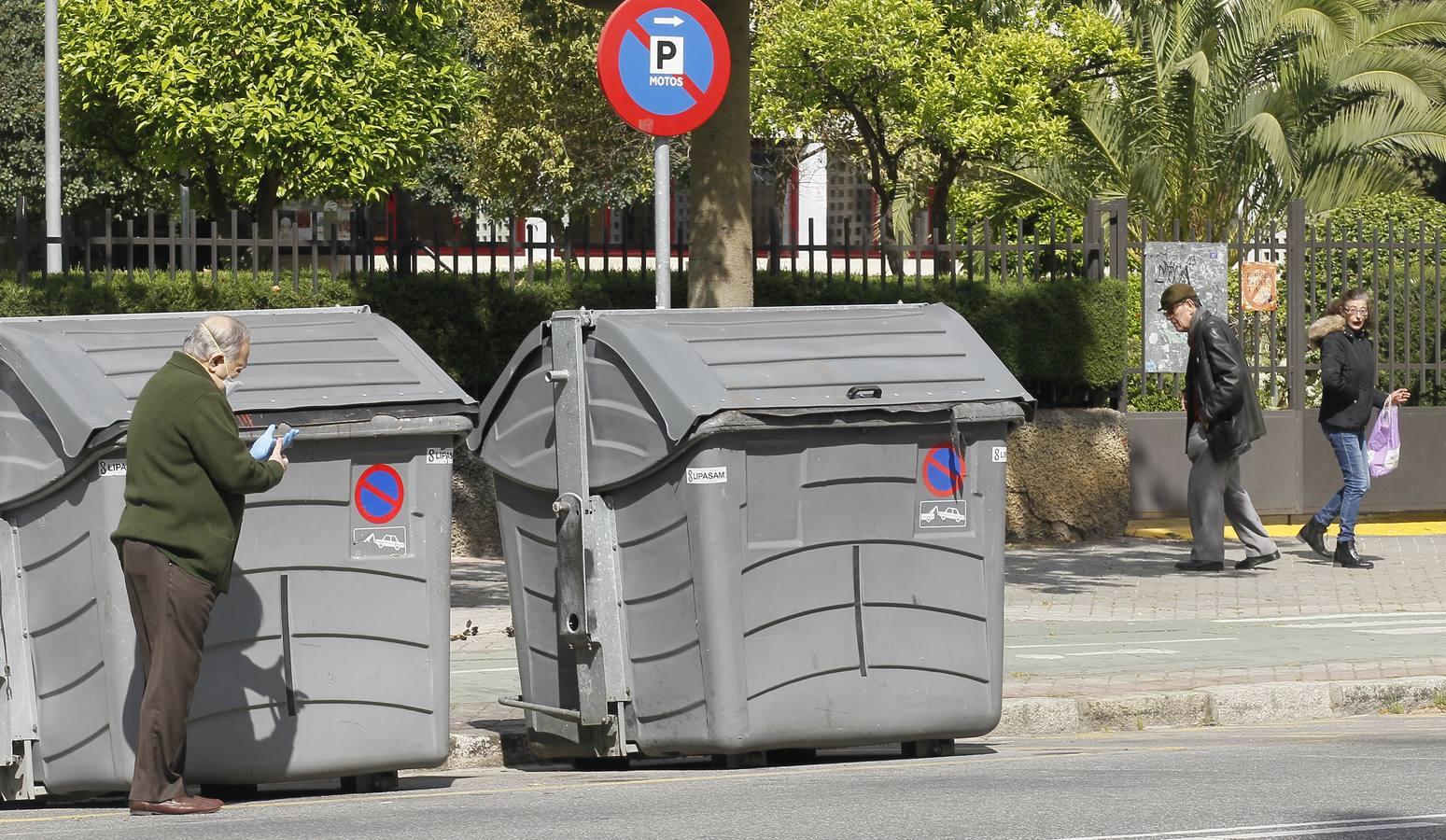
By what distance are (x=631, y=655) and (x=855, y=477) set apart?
93 cm

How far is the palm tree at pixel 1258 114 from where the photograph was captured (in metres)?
20.1

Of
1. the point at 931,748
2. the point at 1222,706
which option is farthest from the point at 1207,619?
the point at 931,748

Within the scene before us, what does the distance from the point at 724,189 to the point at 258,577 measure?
4.72m

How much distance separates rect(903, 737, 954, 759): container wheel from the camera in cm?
680

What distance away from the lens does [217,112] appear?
78.7 ft

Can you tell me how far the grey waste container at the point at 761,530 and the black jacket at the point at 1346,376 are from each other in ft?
18.4

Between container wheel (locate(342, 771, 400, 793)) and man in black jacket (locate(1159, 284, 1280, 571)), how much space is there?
6.38 meters

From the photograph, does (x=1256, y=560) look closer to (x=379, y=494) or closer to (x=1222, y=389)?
(x=1222, y=389)

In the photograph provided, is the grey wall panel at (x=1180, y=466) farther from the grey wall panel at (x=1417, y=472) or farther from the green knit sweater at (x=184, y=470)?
the green knit sweater at (x=184, y=470)

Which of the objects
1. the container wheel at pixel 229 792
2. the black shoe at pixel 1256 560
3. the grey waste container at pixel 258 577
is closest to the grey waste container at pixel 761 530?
the grey waste container at pixel 258 577

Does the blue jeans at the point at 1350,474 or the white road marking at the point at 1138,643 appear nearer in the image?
the white road marking at the point at 1138,643

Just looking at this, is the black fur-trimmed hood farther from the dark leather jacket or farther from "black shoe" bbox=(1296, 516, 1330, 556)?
"black shoe" bbox=(1296, 516, 1330, 556)

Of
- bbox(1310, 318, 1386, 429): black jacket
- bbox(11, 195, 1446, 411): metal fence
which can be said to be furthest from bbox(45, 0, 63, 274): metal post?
bbox(1310, 318, 1386, 429): black jacket

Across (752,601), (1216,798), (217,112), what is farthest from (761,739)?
(217,112)
